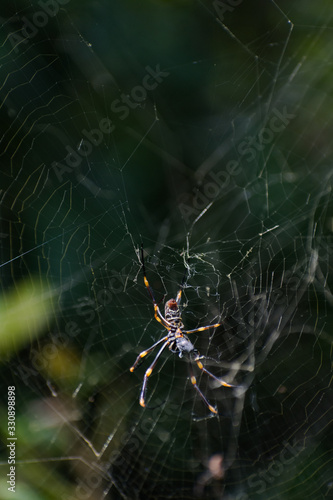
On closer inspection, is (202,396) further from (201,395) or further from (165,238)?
(165,238)

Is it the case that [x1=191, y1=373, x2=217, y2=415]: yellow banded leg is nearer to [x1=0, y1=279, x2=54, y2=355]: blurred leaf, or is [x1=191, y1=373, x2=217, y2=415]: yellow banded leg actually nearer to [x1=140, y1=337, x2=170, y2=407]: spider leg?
[x1=140, y1=337, x2=170, y2=407]: spider leg

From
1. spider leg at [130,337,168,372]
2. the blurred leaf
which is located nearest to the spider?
spider leg at [130,337,168,372]

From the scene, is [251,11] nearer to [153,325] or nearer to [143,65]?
[143,65]

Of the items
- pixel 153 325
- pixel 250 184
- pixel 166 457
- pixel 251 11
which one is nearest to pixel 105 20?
pixel 251 11

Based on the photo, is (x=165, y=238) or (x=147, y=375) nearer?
(x=165, y=238)

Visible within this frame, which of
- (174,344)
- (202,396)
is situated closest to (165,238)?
(174,344)

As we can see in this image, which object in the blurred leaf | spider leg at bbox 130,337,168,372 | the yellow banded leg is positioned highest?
the blurred leaf

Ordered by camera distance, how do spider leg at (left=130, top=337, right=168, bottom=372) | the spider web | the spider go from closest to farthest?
1. the spider web
2. the spider
3. spider leg at (left=130, top=337, right=168, bottom=372)

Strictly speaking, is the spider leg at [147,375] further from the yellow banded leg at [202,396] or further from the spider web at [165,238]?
the yellow banded leg at [202,396]

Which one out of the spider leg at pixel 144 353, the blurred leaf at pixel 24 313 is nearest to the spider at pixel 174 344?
the spider leg at pixel 144 353
